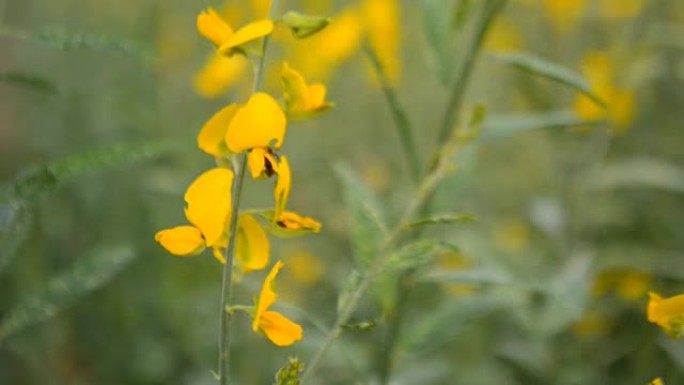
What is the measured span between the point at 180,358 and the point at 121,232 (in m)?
0.32

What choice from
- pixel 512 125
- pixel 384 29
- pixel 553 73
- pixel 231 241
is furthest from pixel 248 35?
pixel 384 29

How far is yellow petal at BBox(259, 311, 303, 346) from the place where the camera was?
25.1 inches

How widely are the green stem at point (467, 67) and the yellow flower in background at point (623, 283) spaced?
80cm

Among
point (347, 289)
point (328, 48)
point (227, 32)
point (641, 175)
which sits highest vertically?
point (227, 32)

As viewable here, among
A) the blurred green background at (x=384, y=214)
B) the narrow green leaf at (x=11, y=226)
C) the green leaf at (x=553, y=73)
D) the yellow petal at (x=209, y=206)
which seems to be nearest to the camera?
the yellow petal at (x=209, y=206)

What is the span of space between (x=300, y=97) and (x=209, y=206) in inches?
4.0

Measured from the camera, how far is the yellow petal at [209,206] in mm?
622

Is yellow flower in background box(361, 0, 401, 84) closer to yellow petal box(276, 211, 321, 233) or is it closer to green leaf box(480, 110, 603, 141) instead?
green leaf box(480, 110, 603, 141)

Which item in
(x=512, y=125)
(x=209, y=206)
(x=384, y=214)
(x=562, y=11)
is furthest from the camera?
(x=562, y=11)

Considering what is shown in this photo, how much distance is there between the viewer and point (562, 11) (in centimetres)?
193

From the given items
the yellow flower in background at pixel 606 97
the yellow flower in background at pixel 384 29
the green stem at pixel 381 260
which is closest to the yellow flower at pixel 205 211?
the green stem at pixel 381 260

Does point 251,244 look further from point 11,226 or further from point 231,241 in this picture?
point 11,226

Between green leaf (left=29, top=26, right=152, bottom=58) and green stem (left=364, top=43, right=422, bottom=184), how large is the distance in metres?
0.24

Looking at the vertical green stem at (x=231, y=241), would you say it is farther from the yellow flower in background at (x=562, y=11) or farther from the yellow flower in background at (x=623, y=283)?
the yellow flower in background at (x=562, y=11)
